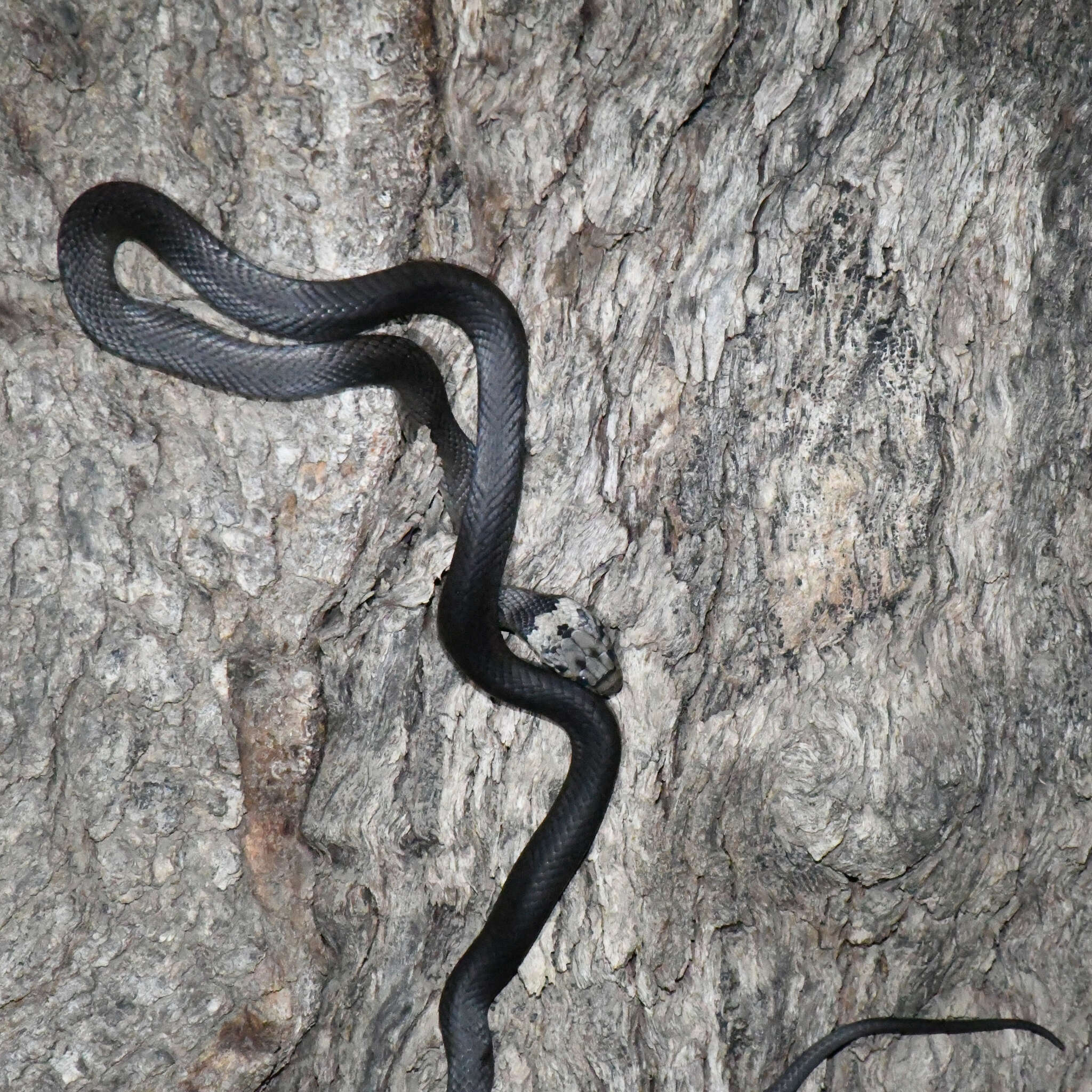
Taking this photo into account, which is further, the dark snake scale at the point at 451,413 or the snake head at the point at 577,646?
the snake head at the point at 577,646

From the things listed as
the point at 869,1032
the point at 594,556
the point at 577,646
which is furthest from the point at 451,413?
the point at 869,1032

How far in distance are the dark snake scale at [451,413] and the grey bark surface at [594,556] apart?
0.30 ft

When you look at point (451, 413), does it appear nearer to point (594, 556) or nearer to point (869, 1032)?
point (594, 556)

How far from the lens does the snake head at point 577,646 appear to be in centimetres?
335

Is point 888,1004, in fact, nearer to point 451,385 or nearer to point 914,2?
point 451,385

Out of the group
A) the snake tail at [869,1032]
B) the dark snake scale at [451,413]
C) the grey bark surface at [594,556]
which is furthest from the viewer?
the snake tail at [869,1032]

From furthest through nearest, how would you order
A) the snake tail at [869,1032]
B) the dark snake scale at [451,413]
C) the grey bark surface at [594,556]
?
the snake tail at [869,1032]
the dark snake scale at [451,413]
the grey bark surface at [594,556]

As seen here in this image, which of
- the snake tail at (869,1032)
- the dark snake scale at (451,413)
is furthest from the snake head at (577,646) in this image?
the snake tail at (869,1032)

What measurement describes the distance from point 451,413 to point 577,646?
1.01 meters

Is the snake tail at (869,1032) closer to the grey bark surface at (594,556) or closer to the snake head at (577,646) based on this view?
the grey bark surface at (594,556)

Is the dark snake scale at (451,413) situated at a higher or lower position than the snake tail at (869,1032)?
higher

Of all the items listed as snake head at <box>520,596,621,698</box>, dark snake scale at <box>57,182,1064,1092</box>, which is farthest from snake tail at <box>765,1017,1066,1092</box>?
snake head at <box>520,596,621,698</box>

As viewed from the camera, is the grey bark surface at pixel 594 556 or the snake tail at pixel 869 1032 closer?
the grey bark surface at pixel 594 556

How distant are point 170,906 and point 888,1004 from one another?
2736 mm
